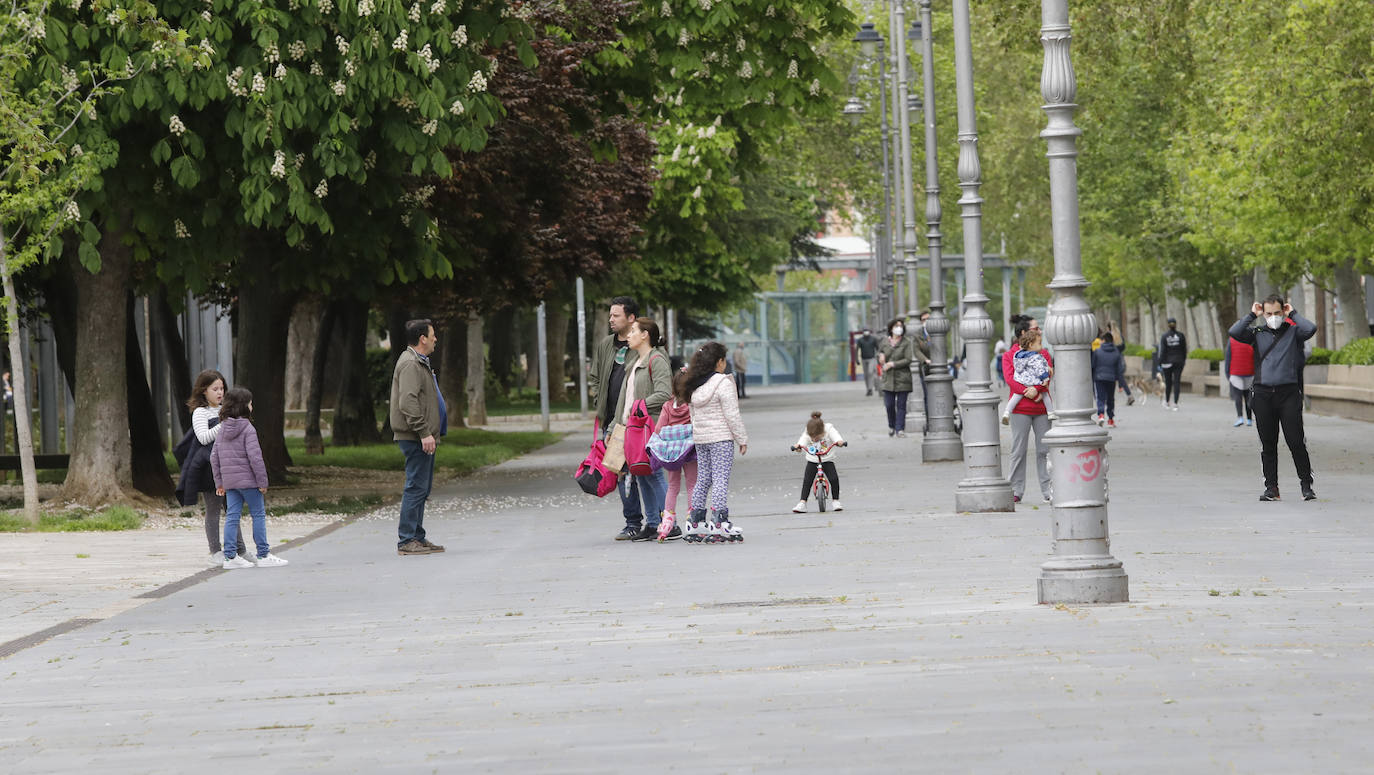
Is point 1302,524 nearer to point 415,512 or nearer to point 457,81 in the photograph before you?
point 415,512

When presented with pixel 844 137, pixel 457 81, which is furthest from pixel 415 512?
pixel 844 137

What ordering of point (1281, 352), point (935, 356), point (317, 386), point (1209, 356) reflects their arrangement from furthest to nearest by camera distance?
point (1209, 356)
point (317, 386)
point (935, 356)
point (1281, 352)

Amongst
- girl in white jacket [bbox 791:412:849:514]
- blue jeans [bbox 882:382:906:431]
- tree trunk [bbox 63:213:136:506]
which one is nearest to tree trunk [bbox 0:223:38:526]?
tree trunk [bbox 63:213:136:506]

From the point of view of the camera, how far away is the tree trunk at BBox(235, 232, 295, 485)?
2506cm

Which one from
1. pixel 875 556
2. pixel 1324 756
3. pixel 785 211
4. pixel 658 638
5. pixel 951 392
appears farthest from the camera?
pixel 785 211

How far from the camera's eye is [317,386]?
3422cm

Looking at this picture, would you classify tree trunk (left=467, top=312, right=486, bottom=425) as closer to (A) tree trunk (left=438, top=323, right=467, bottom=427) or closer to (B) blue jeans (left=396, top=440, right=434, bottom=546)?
(A) tree trunk (left=438, top=323, right=467, bottom=427)

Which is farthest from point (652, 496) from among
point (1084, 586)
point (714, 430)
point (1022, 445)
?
point (1084, 586)

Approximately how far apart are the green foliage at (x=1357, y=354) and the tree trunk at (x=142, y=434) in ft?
70.6

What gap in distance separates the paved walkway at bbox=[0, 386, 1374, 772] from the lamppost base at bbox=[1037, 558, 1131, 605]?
0.12 metres

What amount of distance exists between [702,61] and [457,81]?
3.30 m

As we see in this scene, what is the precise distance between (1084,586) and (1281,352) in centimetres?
842

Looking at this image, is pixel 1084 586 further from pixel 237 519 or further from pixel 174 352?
pixel 174 352

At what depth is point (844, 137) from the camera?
228 feet
